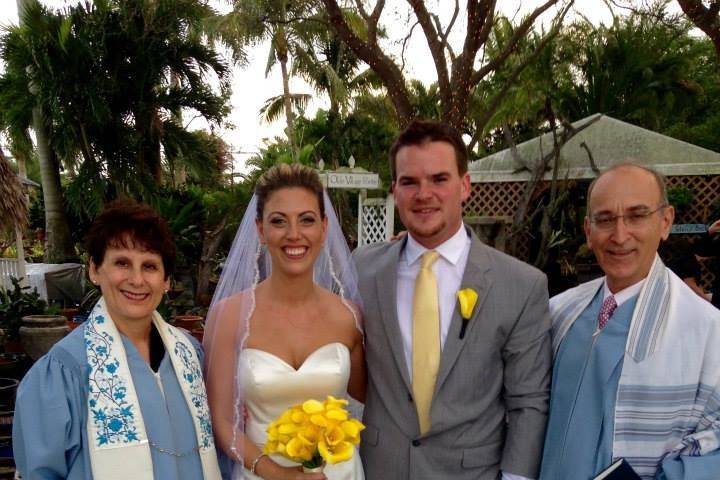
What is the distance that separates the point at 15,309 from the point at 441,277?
23.3ft

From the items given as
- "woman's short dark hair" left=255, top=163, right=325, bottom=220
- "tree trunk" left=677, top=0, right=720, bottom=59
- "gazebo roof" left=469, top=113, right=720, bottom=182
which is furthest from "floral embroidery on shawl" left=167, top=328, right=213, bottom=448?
"gazebo roof" left=469, top=113, right=720, bottom=182

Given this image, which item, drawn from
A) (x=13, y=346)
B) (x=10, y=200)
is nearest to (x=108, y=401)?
(x=13, y=346)

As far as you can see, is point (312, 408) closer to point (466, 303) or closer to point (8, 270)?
point (466, 303)

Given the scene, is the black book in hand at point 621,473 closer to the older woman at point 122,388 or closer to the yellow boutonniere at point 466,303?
the yellow boutonniere at point 466,303

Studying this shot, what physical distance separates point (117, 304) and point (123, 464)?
590 mm

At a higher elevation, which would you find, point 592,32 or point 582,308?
point 592,32

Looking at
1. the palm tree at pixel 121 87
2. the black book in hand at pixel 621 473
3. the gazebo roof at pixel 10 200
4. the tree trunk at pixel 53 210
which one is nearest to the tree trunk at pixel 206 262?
the palm tree at pixel 121 87

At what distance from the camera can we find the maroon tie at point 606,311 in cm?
241

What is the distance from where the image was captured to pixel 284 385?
2684 mm

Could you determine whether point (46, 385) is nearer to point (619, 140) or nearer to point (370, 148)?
point (619, 140)

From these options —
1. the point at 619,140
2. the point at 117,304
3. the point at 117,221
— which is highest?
the point at 619,140

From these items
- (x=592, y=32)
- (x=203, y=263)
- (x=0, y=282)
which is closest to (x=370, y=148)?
(x=592, y=32)

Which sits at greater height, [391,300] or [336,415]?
[391,300]

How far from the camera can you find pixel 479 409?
2492 millimetres
